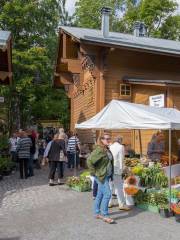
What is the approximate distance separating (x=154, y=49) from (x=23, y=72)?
13.9m

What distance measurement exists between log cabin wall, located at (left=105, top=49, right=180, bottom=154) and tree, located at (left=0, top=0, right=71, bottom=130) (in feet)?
36.1

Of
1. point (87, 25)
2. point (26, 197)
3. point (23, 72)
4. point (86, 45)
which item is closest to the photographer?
point (26, 197)

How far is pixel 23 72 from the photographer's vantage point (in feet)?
97.1

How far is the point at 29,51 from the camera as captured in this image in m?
28.2

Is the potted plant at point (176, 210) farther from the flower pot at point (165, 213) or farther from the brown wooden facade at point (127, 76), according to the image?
the brown wooden facade at point (127, 76)

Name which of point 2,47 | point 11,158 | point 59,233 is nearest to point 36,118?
point 11,158

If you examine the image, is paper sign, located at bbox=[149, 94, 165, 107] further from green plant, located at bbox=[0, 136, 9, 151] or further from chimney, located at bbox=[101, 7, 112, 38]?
green plant, located at bbox=[0, 136, 9, 151]

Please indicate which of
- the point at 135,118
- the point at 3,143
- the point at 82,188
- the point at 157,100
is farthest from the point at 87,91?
the point at 135,118

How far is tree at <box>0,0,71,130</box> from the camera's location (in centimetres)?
2841

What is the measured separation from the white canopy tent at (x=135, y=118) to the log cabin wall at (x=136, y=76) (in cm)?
477

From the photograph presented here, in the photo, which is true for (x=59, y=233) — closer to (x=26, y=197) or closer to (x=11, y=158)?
(x=26, y=197)

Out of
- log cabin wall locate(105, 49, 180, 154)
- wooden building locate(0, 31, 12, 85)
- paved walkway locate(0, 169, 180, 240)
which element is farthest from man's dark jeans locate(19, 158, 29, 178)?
log cabin wall locate(105, 49, 180, 154)

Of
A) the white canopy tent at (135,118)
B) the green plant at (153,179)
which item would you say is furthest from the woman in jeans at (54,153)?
the green plant at (153,179)

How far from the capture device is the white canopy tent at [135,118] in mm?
9828
